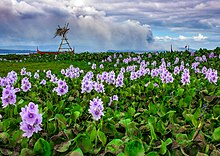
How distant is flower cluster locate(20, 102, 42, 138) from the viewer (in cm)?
246

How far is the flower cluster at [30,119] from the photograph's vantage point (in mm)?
2461

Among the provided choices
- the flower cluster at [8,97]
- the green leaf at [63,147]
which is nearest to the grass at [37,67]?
the flower cluster at [8,97]

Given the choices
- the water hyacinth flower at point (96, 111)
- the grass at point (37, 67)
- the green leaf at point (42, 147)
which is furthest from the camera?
the grass at point (37, 67)

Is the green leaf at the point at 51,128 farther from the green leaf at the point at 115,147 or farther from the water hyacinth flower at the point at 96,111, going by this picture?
the green leaf at the point at 115,147

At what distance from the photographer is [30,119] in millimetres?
2475

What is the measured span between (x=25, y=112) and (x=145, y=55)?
14.9 m

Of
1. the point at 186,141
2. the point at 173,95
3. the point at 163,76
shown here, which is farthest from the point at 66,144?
the point at 163,76

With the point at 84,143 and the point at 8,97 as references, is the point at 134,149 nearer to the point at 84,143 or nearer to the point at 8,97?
the point at 84,143

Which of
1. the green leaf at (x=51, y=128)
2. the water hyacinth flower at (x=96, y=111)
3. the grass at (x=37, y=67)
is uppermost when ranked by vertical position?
the water hyacinth flower at (x=96, y=111)

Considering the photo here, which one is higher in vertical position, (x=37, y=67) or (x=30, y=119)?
(x=30, y=119)

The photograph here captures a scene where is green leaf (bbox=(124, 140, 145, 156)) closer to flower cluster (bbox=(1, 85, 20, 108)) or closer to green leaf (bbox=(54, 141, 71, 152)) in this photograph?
green leaf (bbox=(54, 141, 71, 152))

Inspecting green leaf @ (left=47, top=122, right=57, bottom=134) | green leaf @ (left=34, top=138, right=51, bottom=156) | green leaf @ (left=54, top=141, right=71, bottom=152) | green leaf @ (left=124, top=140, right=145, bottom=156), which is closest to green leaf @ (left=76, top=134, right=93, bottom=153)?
green leaf @ (left=54, top=141, right=71, bottom=152)

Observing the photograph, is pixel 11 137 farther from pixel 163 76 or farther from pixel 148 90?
pixel 163 76

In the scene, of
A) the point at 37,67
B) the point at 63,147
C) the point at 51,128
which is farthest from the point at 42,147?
the point at 37,67
